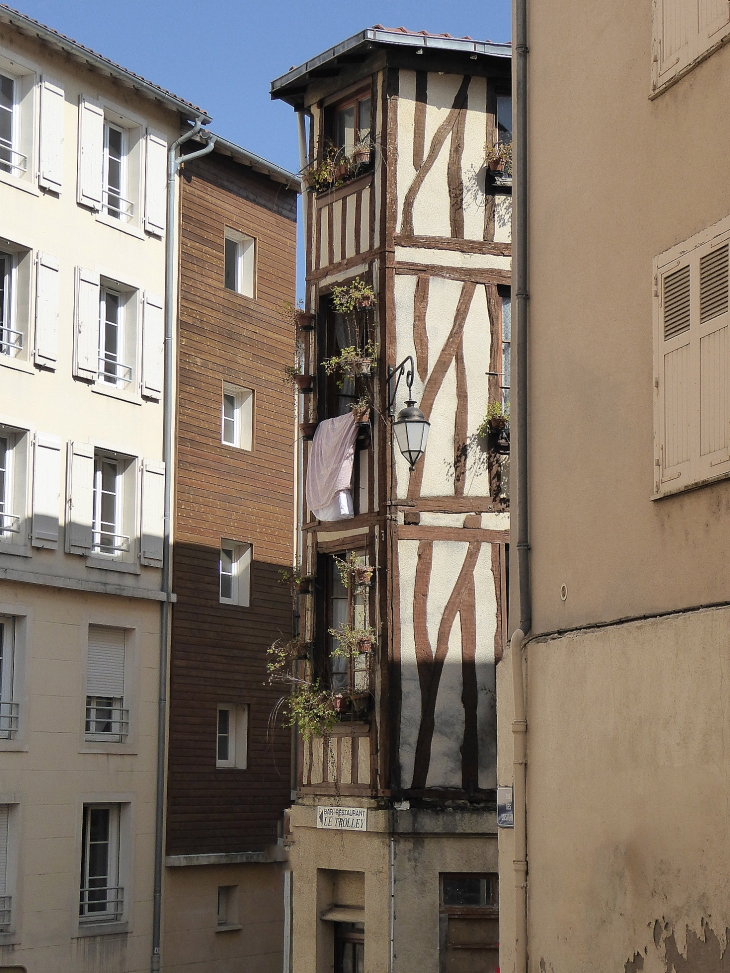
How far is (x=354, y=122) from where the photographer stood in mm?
18344

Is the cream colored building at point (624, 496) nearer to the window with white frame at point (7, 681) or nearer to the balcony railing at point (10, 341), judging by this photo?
the window with white frame at point (7, 681)

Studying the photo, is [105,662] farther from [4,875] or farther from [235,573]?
[4,875]

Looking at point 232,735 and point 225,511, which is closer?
point 232,735

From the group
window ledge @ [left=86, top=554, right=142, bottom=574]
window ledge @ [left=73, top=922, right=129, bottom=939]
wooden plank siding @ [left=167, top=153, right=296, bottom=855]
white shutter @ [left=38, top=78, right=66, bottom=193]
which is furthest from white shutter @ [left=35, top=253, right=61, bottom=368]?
window ledge @ [left=73, top=922, right=129, bottom=939]

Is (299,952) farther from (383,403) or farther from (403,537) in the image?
(383,403)

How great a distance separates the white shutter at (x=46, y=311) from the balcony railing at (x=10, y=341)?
255 millimetres

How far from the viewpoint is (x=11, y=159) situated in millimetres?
22125

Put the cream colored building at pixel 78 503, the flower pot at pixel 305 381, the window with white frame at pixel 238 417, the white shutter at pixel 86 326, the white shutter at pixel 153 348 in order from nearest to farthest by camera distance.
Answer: the flower pot at pixel 305 381 < the cream colored building at pixel 78 503 < the white shutter at pixel 86 326 < the white shutter at pixel 153 348 < the window with white frame at pixel 238 417

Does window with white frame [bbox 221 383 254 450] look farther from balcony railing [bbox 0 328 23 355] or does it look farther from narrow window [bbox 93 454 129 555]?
balcony railing [bbox 0 328 23 355]

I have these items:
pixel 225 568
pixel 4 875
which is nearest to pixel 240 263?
pixel 225 568

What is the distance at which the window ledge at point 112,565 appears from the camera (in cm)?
2216

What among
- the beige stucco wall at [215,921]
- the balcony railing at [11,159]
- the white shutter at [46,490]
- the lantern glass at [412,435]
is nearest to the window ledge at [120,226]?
the balcony railing at [11,159]

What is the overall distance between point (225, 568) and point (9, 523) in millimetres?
4446

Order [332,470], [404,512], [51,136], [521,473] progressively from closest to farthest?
[521,473] → [404,512] → [332,470] → [51,136]
